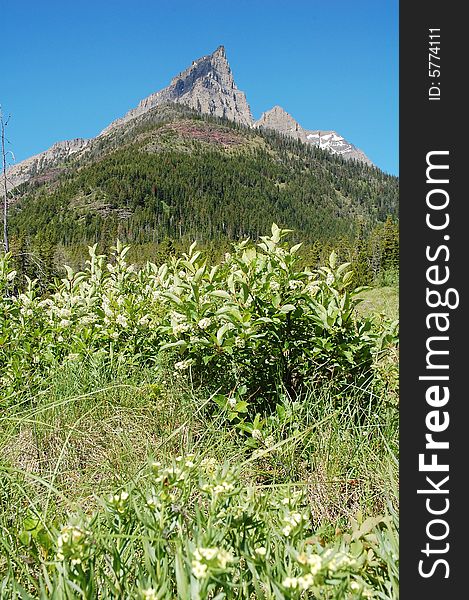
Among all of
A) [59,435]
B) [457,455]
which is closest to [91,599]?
[457,455]

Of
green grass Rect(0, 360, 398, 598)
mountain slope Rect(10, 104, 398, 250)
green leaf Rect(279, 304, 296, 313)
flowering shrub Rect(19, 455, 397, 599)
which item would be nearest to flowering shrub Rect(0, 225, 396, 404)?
green leaf Rect(279, 304, 296, 313)

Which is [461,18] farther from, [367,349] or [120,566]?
[367,349]

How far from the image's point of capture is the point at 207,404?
276 cm

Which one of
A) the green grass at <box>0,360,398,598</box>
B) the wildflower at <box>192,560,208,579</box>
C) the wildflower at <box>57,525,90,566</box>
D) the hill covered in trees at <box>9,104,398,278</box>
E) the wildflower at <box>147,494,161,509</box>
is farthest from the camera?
the hill covered in trees at <box>9,104,398,278</box>

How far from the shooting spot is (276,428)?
2.40 metres

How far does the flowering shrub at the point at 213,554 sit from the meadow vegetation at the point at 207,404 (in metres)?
0.02

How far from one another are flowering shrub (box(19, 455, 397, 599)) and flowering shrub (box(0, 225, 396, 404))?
4.34 ft

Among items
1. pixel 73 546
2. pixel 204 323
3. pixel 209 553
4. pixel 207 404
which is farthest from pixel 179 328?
pixel 209 553

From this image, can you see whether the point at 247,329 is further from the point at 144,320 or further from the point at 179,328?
the point at 144,320

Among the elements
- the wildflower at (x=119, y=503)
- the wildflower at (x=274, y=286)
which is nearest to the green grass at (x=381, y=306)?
the wildflower at (x=274, y=286)

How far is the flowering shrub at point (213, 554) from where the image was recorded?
3.09ft

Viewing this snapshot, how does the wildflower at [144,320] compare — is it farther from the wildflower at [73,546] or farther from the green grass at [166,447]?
the wildflower at [73,546]

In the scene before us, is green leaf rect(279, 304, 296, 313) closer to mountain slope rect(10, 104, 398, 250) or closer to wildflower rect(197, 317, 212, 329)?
wildflower rect(197, 317, 212, 329)

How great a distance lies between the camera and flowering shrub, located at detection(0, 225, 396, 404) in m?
2.65
